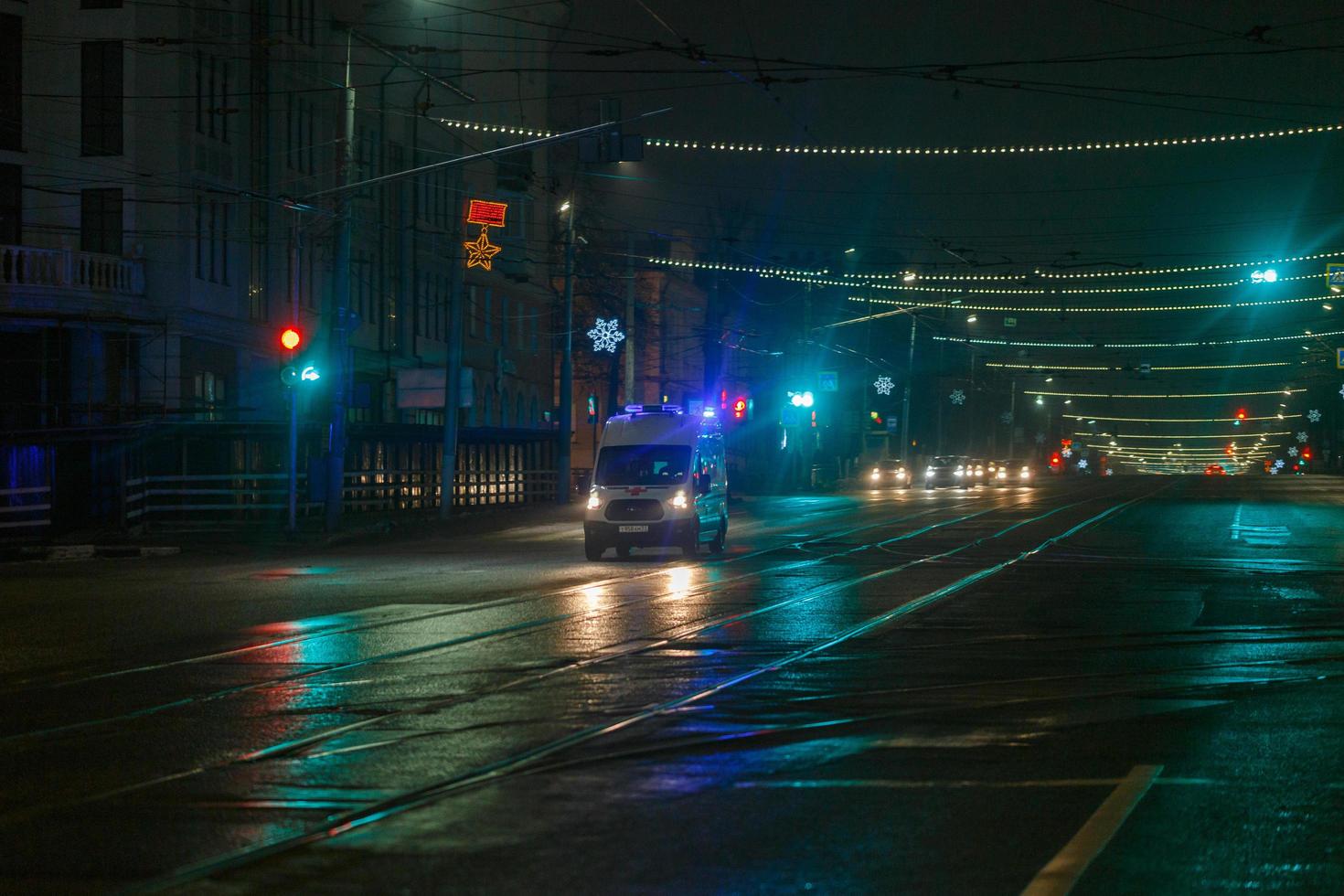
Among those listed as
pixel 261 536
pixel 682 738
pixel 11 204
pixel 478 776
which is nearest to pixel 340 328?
pixel 261 536

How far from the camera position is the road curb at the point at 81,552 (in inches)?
1129

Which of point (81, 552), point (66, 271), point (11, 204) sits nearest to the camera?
point (81, 552)

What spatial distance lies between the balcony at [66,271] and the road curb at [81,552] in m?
8.23

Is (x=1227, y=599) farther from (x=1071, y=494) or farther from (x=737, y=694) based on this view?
(x=1071, y=494)

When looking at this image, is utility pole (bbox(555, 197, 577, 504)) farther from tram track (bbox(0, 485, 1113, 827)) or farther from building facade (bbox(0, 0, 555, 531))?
tram track (bbox(0, 485, 1113, 827))

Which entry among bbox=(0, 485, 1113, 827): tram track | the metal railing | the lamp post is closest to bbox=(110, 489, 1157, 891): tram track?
bbox=(0, 485, 1113, 827): tram track

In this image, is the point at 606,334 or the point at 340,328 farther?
the point at 606,334

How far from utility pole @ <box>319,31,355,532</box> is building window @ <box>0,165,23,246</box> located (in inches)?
415

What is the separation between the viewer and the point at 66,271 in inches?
1426

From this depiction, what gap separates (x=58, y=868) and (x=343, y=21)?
1806 inches

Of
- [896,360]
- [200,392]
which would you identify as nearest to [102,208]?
[200,392]

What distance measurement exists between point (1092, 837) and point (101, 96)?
37.2 m

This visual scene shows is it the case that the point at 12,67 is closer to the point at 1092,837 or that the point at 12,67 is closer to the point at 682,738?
the point at 682,738

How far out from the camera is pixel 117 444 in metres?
35.1
